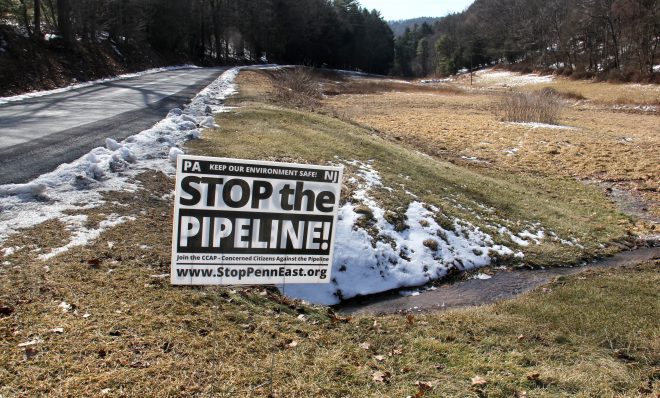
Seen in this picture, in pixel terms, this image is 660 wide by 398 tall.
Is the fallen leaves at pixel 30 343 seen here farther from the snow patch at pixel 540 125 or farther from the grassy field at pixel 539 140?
the snow patch at pixel 540 125

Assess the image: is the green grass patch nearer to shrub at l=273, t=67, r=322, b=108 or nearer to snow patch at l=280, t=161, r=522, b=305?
snow patch at l=280, t=161, r=522, b=305

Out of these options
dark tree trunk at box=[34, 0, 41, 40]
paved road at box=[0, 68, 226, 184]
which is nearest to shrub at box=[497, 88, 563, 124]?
paved road at box=[0, 68, 226, 184]

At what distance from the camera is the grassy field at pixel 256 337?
3.45 metres

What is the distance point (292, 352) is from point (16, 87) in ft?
59.5

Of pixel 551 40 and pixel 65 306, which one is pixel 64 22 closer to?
pixel 65 306

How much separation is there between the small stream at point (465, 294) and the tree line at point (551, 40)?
46.4 meters

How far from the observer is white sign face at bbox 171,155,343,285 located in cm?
297

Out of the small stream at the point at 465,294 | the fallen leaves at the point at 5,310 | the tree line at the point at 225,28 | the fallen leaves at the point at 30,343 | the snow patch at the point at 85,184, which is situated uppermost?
the tree line at the point at 225,28

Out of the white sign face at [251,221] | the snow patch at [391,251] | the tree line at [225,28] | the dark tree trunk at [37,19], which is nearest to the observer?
the white sign face at [251,221]

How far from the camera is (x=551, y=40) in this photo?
226 feet

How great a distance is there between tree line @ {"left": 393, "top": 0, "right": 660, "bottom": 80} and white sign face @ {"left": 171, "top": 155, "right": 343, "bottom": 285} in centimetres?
5215

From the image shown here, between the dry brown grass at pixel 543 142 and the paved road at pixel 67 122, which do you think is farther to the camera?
the dry brown grass at pixel 543 142

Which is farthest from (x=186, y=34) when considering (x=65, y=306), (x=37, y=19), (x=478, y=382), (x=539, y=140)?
(x=478, y=382)

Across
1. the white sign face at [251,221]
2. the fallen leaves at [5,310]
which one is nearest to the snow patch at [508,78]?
the white sign face at [251,221]
